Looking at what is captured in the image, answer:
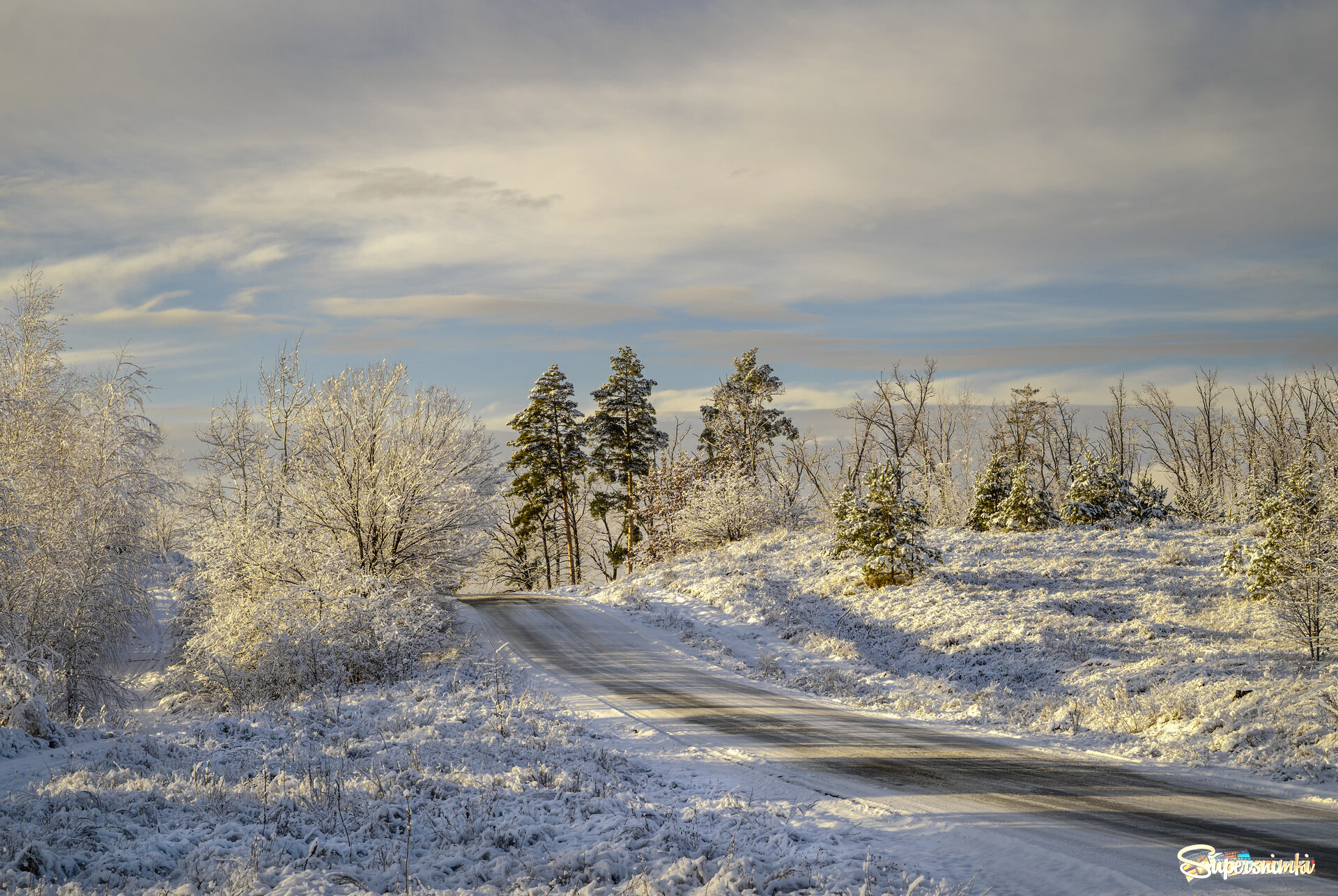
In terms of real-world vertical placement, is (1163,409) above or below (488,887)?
above

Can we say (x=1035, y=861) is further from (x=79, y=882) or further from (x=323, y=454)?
(x=323, y=454)

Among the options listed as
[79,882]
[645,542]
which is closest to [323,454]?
[79,882]

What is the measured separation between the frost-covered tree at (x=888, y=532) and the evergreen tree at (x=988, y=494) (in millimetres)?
9414

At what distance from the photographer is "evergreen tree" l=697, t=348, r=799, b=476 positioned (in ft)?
164

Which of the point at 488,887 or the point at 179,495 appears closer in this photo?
the point at 488,887

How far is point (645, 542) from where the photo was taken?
46.2 m

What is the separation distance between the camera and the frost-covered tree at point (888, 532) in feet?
79.4

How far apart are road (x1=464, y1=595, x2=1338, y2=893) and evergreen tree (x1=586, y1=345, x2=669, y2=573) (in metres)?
33.8

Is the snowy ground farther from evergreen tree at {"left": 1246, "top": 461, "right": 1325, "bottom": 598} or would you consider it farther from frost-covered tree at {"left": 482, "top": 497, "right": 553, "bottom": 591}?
frost-covered tree at {"left": 482, "top": 497, "right": 553, "bottom": 591}

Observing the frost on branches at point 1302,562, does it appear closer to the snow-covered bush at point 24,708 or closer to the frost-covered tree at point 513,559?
the snow-covered bush at point 24,708

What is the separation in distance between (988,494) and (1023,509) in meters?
2.96

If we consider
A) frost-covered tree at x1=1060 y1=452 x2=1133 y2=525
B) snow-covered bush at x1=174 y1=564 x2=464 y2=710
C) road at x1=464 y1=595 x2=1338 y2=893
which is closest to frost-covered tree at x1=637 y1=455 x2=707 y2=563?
frost-covered tree at x1=1060 y1=452 x2=1133 y2=525

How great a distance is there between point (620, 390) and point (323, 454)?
30.6 m

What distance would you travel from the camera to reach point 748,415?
50375 millimetres
